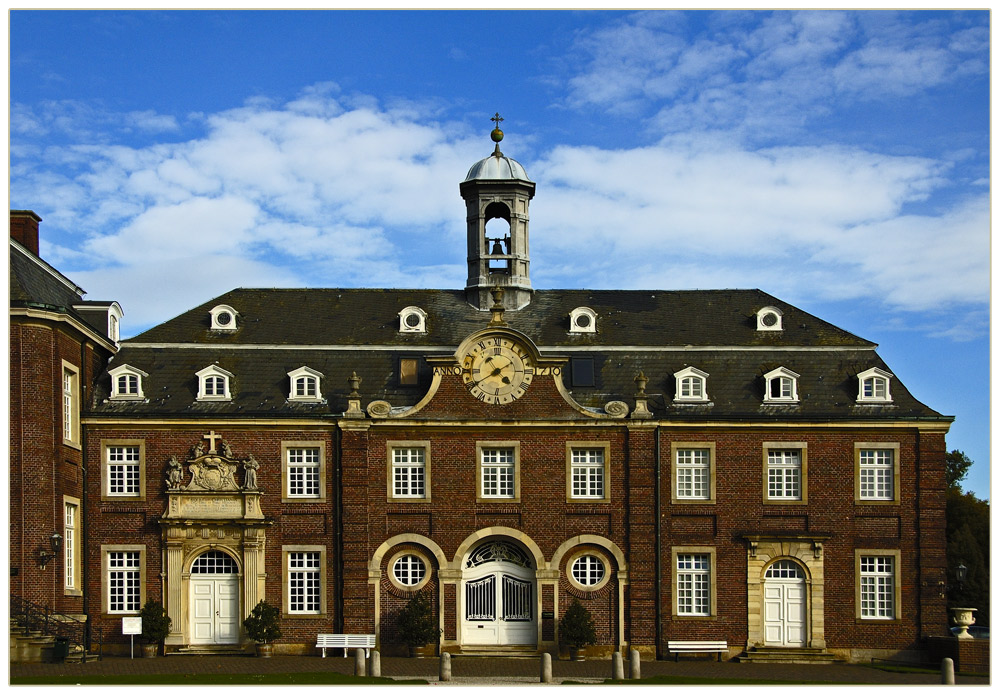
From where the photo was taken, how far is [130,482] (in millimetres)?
42438

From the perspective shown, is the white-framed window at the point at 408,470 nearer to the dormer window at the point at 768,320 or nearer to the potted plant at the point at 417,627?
the potted plant at the point at 417,627

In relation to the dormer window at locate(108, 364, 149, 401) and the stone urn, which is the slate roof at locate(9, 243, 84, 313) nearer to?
the dormer window at locate(108, 364, 149, 401)

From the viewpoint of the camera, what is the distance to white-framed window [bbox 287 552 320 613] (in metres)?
42.3

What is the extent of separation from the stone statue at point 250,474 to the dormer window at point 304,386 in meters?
2.21

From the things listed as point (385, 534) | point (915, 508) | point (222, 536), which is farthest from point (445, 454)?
point (915, 508)

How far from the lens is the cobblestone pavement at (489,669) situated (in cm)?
3656

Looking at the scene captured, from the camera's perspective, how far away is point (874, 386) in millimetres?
43500

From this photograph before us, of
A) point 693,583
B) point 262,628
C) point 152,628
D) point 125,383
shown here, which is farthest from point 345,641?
point 693,583

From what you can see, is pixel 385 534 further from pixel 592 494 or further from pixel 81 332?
pixel 81 332

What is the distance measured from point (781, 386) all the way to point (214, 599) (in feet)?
57.3

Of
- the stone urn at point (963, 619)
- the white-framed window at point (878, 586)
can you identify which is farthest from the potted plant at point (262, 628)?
the stone urn at point (963, 619)

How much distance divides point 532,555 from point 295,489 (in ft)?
23.2

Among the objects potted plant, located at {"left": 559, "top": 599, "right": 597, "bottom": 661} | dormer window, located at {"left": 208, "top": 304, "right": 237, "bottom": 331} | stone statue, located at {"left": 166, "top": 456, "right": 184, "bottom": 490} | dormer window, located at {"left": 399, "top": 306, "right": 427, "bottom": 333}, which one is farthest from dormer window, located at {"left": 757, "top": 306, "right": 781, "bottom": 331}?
stone statue, located at {"left": 166, "top": 456, "right": 184, "bottom": 490}

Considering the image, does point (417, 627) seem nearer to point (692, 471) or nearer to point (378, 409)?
point (378, 409)
